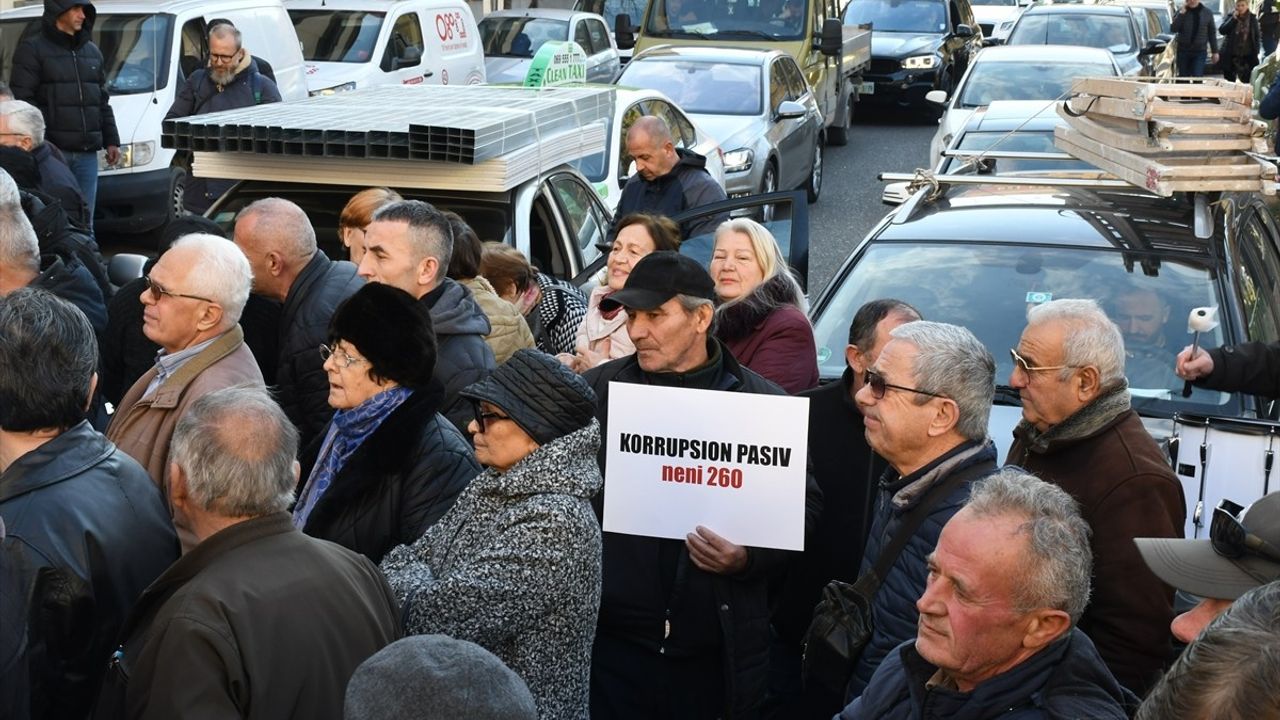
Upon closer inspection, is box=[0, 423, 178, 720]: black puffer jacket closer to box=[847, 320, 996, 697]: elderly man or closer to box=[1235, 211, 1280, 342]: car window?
box=[847, 320, 996, 697]: elderly man

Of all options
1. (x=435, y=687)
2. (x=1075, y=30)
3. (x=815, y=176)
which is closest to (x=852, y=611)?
(x=435, y=687)

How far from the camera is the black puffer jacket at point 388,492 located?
13.0ft

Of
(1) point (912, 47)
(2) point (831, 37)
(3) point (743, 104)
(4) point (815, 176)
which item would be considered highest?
(2) point (831, 37)

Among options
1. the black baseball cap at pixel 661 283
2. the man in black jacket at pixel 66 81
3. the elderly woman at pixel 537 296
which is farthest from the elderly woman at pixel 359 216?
the man in black jacket at pixel 66 81

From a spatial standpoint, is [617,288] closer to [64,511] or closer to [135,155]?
[64,511]

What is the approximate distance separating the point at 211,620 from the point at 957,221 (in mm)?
4272

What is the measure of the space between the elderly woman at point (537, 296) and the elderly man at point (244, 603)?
9.37 ft

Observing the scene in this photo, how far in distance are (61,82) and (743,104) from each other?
19.0 ft

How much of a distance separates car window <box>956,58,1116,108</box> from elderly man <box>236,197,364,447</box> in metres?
10.2

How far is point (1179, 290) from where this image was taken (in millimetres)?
5895

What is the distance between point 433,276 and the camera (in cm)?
531

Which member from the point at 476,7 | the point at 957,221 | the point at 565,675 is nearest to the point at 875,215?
the point at 957,221

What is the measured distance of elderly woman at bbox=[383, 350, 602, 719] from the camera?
3518mm

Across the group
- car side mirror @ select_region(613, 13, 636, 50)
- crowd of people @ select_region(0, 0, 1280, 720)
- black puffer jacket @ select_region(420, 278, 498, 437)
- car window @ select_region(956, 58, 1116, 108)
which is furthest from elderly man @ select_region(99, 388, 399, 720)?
car side mirror @ select_region(613, 13, 636, 50)
